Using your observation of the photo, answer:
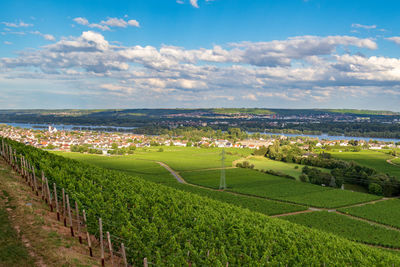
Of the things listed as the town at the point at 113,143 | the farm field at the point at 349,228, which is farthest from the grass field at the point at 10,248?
A: the town at the point at 113,143

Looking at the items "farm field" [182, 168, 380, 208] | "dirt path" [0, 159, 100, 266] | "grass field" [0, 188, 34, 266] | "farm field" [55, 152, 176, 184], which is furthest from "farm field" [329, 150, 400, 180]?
"grass field" [0, 188, 34, 266]

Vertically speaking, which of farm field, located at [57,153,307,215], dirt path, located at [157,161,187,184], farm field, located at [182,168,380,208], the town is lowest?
farm field, located at [182,168,380,208]

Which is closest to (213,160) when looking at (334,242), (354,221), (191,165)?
(191,165)

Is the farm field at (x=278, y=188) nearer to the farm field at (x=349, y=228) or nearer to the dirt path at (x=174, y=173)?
the dirt path at (x=174, y=173)

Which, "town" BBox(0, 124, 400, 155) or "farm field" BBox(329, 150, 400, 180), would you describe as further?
"town" BBox(0, 124, 400, 155)

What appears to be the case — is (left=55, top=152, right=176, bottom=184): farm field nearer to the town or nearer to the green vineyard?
the town

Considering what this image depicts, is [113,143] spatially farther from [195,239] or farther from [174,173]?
[195,239]

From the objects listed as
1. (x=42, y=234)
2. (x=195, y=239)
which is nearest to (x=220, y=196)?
(x=195, y=239)
